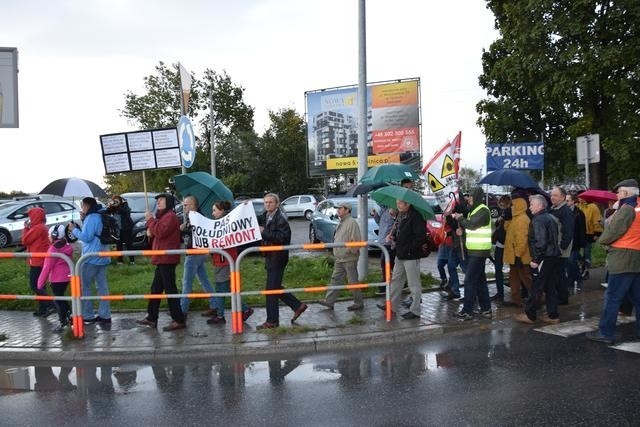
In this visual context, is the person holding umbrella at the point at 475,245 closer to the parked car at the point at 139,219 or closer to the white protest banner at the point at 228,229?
the white protest banner at the point at 228,229

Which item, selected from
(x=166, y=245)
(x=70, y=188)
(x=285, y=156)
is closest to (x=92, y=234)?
(x=166, y=245)

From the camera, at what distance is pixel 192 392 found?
17.0 feet

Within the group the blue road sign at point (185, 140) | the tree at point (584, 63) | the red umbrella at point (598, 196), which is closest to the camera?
the red umbrella at point (598, 196)

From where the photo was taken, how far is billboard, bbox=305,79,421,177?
59.4 feet

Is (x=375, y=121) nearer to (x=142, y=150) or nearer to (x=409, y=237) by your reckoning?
(x=142, y=150)

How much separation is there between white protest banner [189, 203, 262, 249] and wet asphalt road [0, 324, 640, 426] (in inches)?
67.0

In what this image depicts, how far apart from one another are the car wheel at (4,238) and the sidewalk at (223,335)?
9.16 m

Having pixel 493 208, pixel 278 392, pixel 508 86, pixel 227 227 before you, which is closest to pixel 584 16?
pixel 508 86

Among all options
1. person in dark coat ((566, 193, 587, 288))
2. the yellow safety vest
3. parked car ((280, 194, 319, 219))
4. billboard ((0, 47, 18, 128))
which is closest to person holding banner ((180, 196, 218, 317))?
the yellow safety vest

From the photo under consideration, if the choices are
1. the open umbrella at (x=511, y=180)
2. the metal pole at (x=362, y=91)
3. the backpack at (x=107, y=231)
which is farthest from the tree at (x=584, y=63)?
the backpack at (x=107, y=231)

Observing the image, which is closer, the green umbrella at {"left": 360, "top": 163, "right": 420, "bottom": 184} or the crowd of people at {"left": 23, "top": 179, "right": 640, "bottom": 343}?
the crowd of people at {"left": 23, "top": 179, "right": 640, "bottom": 343}

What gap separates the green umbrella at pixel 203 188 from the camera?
328 inches

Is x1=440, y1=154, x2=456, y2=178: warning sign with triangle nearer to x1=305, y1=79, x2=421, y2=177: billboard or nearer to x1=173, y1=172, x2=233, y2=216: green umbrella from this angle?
x1=173, y1=172, x2=233, y2=216: green umbrella

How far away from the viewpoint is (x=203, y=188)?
859 cm
